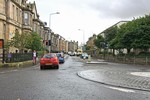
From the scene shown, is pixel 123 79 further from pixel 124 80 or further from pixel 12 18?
pixel 12 18

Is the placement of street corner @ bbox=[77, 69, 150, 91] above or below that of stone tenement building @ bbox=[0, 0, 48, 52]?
below

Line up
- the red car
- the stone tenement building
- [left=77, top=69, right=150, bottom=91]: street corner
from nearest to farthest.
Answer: [left=77, top=69, right=150, bottom=91]: street corner, the red car, the stone tenement building

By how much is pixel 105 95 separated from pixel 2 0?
3508 centimetres

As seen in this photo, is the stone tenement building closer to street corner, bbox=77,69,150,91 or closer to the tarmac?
the tarmac

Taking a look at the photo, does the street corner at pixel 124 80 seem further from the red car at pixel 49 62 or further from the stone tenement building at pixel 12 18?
the stone tenement building at pixel 12 18

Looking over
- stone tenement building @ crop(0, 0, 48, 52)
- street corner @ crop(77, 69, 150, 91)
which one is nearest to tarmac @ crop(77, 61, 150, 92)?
street corner @ crop(77, 69, 150, 91)

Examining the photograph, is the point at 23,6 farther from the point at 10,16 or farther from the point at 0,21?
the point at 0,21

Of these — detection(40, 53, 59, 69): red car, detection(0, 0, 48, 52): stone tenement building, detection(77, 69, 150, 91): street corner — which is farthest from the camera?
detection(0, 0, 48, 52): stone tenement building

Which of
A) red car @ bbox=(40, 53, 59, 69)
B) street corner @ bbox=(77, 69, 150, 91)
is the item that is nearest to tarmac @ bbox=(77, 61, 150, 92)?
street corner @ bbox=(77, 69, 150, 91)

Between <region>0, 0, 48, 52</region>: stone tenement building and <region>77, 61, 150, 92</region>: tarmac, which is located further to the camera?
<region>0, 0, 48, 52</region>: stone tenement building

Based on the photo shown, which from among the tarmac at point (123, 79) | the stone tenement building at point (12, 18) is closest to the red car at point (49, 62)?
the tarmac at point (123, 79)

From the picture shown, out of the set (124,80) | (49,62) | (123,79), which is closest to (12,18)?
(49,62)

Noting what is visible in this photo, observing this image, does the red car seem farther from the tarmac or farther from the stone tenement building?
the stone tenement building

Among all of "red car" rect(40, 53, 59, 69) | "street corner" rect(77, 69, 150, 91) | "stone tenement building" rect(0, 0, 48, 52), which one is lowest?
"street corner" rect(77, 69, 150, 91)
